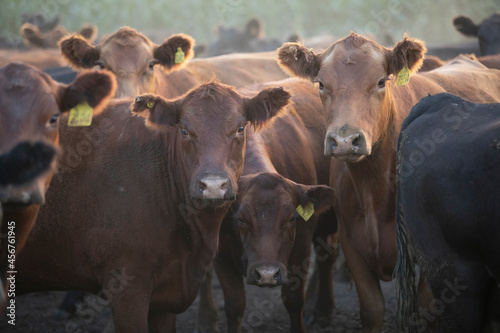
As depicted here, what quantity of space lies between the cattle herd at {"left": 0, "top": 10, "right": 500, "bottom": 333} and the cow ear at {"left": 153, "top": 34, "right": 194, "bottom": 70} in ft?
5.43

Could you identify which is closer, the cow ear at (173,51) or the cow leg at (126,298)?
the cow leg at (126,298)

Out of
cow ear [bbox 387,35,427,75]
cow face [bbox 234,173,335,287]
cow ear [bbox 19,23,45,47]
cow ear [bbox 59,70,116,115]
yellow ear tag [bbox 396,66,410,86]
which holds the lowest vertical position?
cow face [bbox 234,173,335,287]

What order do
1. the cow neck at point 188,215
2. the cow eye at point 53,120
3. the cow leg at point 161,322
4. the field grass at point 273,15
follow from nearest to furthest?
1. the cow eye at point 53,120
2. the cow neck at point 188,215
3. the cow leg at point 161,322
4. the field grass at point 273,15

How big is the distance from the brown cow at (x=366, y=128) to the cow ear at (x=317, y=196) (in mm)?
172

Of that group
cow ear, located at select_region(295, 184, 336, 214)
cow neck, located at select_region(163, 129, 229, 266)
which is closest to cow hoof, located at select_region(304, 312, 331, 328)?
cow ear, located at select_region(295, 184, 336, 214)

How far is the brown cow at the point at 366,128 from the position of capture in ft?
14.7

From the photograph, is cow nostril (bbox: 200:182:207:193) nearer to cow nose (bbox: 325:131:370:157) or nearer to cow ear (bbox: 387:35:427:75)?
cow nose (bbox: 325:131:370:157)

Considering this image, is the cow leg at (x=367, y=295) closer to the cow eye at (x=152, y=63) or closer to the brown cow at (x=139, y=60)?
the brown cow at (x=139, y=60)

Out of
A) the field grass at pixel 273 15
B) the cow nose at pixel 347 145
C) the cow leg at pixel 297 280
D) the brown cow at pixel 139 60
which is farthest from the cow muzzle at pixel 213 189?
the field grass at pixel 273 15

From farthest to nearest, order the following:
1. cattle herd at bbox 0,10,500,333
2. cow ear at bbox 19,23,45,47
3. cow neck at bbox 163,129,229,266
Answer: cow ear at bbox 19,23,45,47 → cow neck at bbox 163,129,229,266 → cattle herd at bbox 0,10,500,333

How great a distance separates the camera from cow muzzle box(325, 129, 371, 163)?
164 inches

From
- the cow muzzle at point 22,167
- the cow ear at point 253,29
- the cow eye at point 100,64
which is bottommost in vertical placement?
the cow muzzle at point 22,167

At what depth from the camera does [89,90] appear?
3.82 meters

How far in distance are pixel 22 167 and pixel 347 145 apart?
2.06 m
